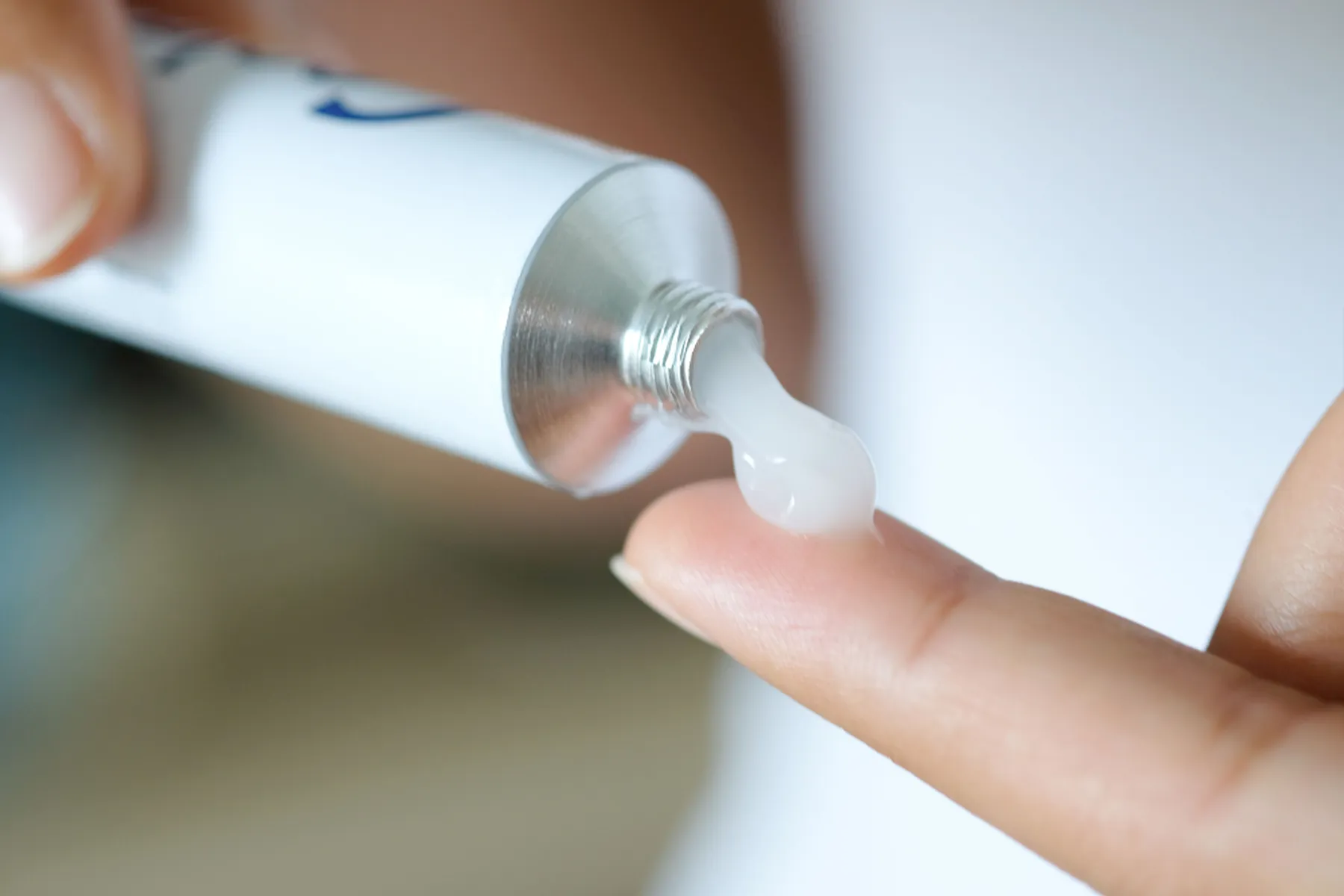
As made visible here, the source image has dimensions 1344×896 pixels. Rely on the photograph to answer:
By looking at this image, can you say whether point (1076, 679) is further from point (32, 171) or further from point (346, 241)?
point (32, 171)

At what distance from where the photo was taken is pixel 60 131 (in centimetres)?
45

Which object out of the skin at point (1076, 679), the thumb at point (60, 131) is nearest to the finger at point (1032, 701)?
the skin at point (1076, 679)

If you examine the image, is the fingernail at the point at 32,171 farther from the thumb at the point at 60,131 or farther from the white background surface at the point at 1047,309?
the white background surface at the point at 1047,309

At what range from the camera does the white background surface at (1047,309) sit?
588 mm

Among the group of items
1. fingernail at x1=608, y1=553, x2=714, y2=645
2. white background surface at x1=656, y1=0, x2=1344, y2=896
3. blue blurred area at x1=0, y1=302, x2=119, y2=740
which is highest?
white background surface at x1=656, y1=0, x2=1344, y2=896

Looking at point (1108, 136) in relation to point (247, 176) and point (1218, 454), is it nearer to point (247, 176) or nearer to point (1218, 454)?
point (1218, 454)

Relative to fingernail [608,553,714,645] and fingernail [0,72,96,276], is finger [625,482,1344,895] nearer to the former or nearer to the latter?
fingernail [608,553,714,645]

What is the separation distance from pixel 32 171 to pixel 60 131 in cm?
2

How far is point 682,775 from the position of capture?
86 cm

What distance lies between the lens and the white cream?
1.31 feet

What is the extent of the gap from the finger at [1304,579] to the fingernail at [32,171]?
18.2 inches

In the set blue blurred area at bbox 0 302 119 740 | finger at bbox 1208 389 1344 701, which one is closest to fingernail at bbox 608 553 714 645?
finger at bbox 1208 389 1344 701

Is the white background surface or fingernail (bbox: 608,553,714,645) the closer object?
fingernail (bbox: 608,553,714,645)

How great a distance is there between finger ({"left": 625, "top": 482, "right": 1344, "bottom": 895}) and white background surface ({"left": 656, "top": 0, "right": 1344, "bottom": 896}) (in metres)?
0.30
